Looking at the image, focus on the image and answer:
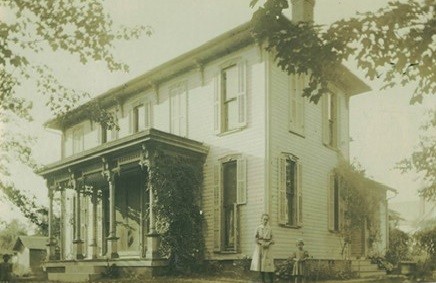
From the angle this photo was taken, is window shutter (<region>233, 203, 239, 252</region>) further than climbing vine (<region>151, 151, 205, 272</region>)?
Yes

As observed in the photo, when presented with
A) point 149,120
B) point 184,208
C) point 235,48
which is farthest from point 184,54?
point 184,208

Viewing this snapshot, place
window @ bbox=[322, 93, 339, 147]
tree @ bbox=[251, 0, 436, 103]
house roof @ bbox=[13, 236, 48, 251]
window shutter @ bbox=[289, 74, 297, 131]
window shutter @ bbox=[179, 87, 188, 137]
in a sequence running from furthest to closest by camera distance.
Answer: house roof @ bbox=[13, 236, 48, 251] → window @ bbox=[322, 93, 339, 147] → window shutter @ bbox=[179, 87, 188, 137] → window shutter @ bbox=[289, 74, 297, 131] → tree @ bbox=[251, 0, 436, 103]

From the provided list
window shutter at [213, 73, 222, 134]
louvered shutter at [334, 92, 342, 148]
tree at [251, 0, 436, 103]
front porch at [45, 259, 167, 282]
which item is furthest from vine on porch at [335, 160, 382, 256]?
tree at [251, 0, 436, 103]

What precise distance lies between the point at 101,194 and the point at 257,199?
746 centimetres

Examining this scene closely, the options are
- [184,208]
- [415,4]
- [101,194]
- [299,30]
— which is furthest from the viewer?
[101,194]

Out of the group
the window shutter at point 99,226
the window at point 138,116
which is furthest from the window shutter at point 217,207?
the window shutter at point 99,226

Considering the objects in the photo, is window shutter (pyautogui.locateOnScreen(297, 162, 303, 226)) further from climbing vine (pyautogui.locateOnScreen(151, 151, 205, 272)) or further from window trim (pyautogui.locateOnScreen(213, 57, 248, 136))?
climbing vine (pyautogui.locateOnScreen(151, 151, 205, 272))

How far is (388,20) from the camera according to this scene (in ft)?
20.0

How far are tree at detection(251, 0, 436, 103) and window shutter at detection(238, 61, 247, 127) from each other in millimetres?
6675

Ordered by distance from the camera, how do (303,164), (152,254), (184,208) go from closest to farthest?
1. (152,254)
2. (184,208)
3. (303,164)

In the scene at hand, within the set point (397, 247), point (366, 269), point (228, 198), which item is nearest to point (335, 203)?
point (366, 269)

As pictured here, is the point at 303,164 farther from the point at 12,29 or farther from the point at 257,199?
the point at 12,29

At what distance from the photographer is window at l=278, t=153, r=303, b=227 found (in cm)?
1323

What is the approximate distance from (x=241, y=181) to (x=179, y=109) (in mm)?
3400
